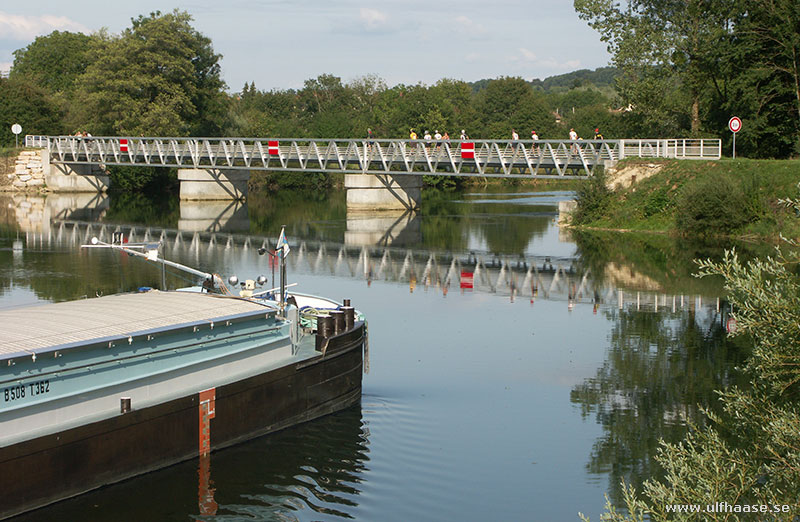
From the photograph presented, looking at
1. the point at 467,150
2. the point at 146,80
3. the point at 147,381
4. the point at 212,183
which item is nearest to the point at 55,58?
the point at 146,80

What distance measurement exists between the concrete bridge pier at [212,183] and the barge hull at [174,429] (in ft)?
211

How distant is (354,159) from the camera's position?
7181 cm

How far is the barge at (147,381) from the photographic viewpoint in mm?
13734

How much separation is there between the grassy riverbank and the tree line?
20.4 ft

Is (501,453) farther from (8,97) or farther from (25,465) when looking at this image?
(8,97)

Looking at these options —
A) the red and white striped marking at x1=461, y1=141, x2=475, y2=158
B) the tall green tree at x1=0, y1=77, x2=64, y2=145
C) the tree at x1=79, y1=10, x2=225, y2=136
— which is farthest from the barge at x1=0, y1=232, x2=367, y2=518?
the tall green tree at x1=0, y1=77, x2=64, y2=145

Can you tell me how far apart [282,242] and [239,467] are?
5.20 metres

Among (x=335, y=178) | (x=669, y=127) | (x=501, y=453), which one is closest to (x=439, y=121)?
(x=335, y=178)

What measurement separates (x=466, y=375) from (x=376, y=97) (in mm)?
137567

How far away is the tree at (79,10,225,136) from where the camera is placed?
9019 cm

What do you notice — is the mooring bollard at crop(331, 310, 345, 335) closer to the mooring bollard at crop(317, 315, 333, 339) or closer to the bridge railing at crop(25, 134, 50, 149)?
the mooring bollard at crop(317, 315, 333, 339)

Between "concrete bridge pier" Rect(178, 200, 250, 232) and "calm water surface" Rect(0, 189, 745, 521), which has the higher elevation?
"concrete bridge pier" Rect(178, 200, 250, 232)

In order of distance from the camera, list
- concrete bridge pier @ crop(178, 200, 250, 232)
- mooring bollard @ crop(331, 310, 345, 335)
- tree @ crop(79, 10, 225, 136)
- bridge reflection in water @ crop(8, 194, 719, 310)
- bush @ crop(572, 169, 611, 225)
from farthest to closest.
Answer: tree @ crop(79, 10, 225, 136) < concrete bridge pier @ crop(178, 200, 250, 232) < bush @ crop(572, 169, 611, 225) < bridge reflection in water @ crop(8, 194, 719, 310) < mooring bollard @ crop(331, 310, 345, 335)

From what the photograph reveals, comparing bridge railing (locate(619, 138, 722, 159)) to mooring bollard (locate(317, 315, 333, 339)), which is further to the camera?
bridge railing (locate(619, 138, 722, 159))
